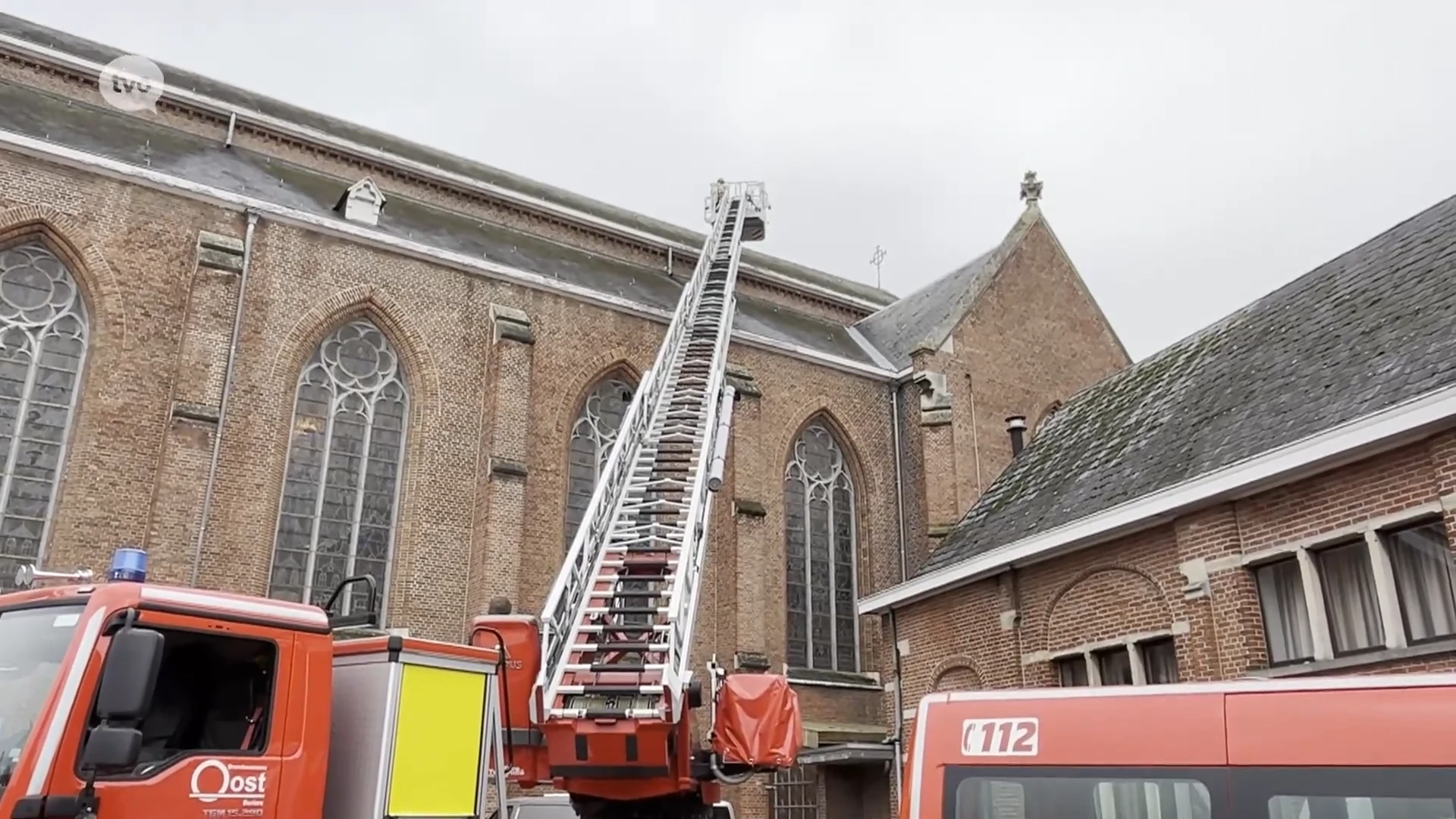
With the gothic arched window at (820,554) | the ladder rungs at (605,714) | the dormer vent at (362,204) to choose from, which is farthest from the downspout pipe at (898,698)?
the dormer vent at (362,204)

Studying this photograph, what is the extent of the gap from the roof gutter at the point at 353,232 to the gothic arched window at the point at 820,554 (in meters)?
2.05

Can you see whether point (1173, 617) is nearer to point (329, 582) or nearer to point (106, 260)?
point (329, 582)

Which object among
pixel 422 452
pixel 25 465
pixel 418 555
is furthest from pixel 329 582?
pixel 25 465

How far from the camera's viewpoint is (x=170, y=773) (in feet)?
15.8

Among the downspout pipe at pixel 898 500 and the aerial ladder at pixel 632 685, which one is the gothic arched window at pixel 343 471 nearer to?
the aerial ladder at pixel 632 685

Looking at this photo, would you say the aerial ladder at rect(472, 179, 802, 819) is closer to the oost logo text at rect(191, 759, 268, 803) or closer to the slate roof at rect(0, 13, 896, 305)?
the oost logo text at rect(191, 759, 268, 803)

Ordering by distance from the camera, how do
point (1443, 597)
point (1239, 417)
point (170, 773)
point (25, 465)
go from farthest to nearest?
point (25, 465) < point (1239, 417) < point (1443, 597) < point (170, 773)

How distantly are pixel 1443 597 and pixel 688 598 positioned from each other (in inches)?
250

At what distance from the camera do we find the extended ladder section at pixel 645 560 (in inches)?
303

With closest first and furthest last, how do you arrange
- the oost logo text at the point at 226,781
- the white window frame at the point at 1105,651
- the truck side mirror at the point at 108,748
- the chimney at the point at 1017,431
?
the truck side mirror at the point at 108,748
the oost logo text at the point at 226,781
the white window frame at the point at 1105,651
the chimney at the point at 1017,431

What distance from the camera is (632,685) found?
786 cm

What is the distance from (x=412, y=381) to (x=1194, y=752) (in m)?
15.0

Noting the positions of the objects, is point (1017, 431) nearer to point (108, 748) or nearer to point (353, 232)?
point (353, 232)

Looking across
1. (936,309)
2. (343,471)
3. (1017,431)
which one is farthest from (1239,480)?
(936,309)
